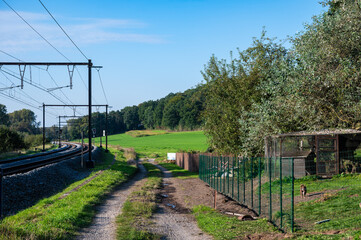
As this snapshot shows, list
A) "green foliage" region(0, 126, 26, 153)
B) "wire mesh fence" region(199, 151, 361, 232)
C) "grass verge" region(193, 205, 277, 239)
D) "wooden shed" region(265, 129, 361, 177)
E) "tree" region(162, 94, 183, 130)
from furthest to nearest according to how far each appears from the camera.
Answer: "tree" region(162, 94, 183, 130)
"green foliage" region(0, 126, 26, 153)
"wooden shed" region(265, 129, 361, 177)
"grass verge" region(193, 205, 277, 239)
"wire mesh fence" region(199, 151, 361, 232)

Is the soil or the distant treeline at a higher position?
the distant treeline

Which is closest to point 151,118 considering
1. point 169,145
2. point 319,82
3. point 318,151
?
point 169,145

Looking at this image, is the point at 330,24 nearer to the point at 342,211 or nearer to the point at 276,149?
the point at 276,149

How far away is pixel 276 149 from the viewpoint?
2045 centimetres

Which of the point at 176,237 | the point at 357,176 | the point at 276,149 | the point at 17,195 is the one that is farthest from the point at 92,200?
the point at 357,176

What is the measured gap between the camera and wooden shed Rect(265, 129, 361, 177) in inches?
749

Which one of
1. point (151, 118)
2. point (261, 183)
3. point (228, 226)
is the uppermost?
point (151, 118)

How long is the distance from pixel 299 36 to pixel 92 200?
508 inches

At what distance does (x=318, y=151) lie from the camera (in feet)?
64.5

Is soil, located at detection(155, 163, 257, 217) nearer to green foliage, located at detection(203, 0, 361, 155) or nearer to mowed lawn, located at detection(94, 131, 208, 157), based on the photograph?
green foliage, located at detection(203, 0, 361, 155)

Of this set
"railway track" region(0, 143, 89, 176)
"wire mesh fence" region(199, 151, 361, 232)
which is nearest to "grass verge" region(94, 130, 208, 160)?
"railway track" region(0, 143, 89, 176)

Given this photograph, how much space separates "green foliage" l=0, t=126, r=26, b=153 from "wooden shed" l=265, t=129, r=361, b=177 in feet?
153

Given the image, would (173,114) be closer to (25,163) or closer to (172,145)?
(172,145)

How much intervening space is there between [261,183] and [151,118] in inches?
5724
